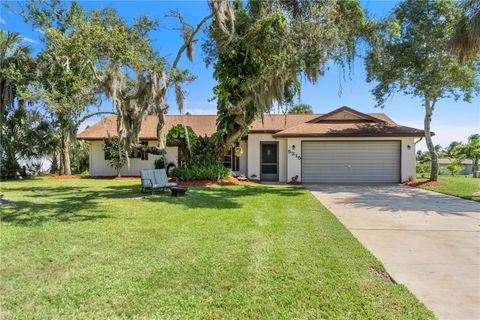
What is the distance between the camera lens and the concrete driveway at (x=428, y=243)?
317 cm

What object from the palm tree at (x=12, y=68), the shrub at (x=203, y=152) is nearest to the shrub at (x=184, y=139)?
the shrub at (x=203, y=152)

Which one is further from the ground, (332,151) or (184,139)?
(184,139)

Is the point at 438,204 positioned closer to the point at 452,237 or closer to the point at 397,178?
the point at 452,237

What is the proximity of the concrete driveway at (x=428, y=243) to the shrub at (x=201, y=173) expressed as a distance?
21.1ft

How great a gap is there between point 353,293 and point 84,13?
41.6ft

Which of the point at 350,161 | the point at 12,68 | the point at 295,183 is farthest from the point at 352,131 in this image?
the point at 12,68

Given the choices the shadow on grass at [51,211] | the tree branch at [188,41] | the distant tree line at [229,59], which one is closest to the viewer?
the shadow on grass at [51,211]

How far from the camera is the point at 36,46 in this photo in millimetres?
16812

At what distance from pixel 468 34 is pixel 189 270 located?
35.2 ft

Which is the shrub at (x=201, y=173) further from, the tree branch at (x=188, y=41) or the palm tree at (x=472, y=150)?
the palm tree at (x=472, y=150)

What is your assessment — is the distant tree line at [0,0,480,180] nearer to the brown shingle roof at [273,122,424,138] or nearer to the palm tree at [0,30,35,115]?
the palm tree at [0,30,35,115]

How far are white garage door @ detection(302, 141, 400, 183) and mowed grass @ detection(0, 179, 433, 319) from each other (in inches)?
378

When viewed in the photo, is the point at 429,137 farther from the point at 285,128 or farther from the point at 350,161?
the point at 285,128

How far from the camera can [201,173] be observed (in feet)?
45.6
